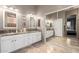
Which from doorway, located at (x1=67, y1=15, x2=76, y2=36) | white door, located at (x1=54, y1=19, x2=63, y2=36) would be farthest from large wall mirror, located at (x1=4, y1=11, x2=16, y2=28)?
doorway, located at (x1=67, y1=15, x2=76, y2=36)

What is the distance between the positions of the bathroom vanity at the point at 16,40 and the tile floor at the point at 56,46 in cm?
12

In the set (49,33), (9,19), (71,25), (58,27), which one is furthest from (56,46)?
(9,19)

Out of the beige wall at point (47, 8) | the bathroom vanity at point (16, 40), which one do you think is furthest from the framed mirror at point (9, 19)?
the beige wall at point (47, 8)

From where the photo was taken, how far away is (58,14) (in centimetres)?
231

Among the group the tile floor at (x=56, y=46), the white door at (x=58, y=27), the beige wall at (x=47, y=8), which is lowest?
the tile floor at (x=56, y=46)

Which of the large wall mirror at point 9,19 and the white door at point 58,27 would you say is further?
the white door at point 58,27

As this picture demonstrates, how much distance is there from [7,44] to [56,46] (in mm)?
1106

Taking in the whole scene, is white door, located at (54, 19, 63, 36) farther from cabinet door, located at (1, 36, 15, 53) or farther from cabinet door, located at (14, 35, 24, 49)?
cabinet door, located at (1, 36, 15, 53)

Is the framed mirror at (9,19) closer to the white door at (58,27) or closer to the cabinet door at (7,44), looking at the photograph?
the cabinet door at (7,44)

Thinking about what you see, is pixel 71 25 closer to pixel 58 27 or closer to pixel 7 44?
pixel 58 27

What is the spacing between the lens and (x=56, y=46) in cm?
221

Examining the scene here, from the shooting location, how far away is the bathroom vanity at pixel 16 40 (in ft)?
6.49

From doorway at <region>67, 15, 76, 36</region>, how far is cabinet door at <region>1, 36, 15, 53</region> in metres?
1.36

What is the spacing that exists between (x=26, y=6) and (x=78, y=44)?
4.77ft
